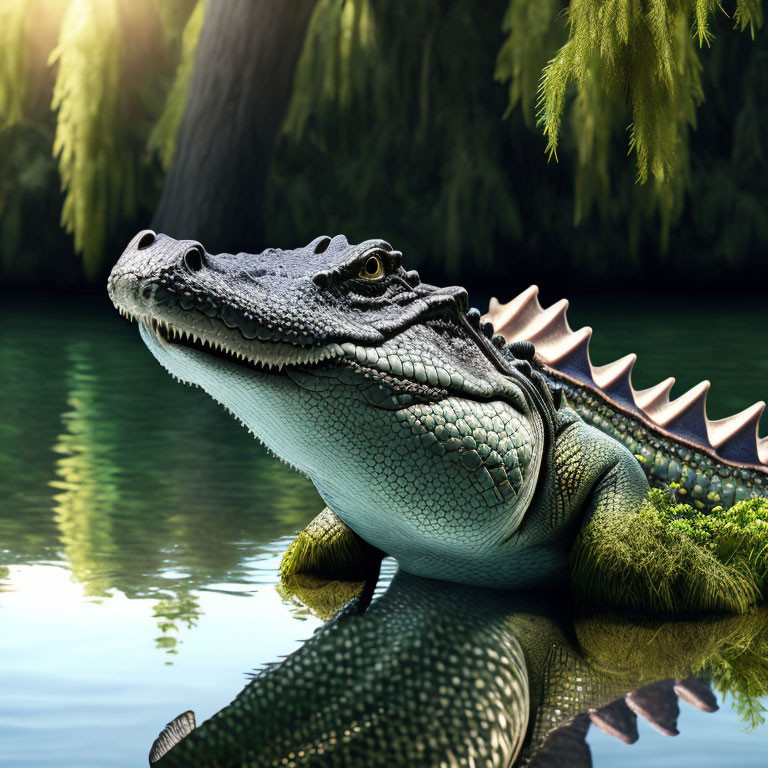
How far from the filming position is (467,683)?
7.84 ft

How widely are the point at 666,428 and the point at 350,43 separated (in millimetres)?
7365

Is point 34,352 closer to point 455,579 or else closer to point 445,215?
point 445,215

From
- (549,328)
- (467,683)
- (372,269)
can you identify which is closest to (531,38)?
(549,328)

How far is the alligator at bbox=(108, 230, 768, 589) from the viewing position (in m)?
2.53

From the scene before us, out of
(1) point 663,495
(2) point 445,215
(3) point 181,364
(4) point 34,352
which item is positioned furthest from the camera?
(2) point 445,215

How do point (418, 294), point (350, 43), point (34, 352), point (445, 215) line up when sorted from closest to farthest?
point (418, 294)
point (34, 352)
point (350, 43)
point (445, 215)

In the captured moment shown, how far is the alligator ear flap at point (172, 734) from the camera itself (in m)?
2.07

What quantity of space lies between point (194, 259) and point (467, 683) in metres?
0.97

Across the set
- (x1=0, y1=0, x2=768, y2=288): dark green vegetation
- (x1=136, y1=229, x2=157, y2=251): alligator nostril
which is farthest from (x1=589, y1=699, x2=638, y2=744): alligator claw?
(x1=0, y1=0, x2=768, y2=288): dark green vegetation

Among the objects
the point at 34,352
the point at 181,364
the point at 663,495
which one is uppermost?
the point at 181,364

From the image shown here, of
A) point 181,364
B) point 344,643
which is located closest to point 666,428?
point 344,643

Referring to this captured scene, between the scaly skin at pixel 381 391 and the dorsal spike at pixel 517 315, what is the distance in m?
0.69

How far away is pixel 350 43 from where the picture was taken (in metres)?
10.2

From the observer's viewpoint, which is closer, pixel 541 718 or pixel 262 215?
pixel 541 718
